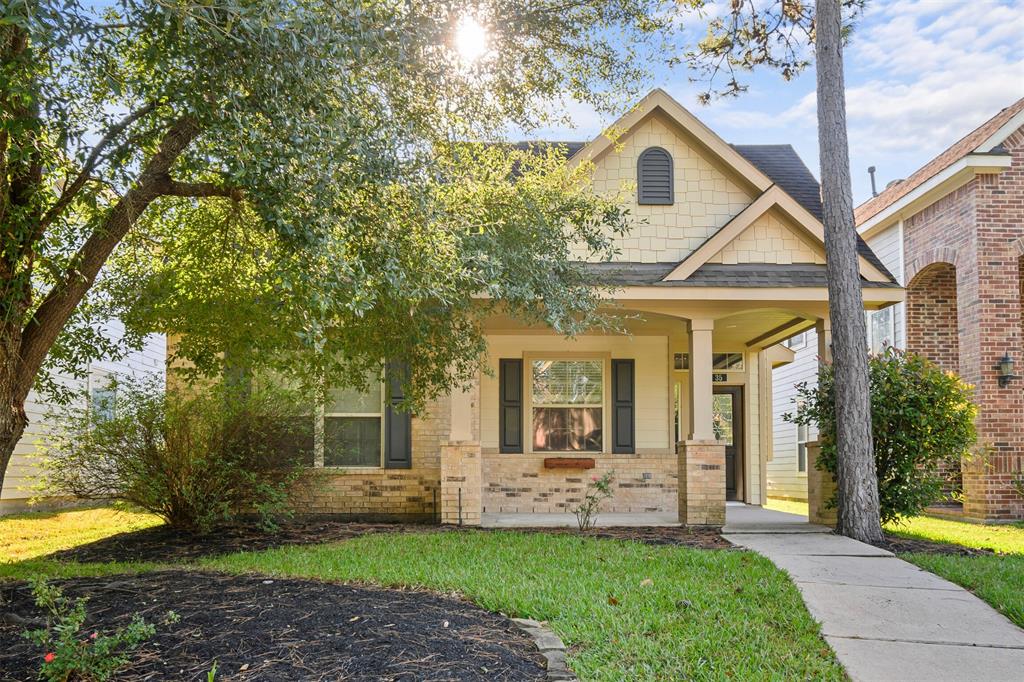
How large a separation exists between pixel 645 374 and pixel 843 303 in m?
4.61

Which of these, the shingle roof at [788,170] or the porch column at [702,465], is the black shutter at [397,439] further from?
the shingle roof at [788,170]

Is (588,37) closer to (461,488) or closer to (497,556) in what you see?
(497,556)

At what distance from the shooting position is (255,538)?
9805mm

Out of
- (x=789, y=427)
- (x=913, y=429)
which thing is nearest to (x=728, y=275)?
(x=913, y=429)

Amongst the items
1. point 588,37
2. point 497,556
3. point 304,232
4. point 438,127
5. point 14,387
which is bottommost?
point 497,556

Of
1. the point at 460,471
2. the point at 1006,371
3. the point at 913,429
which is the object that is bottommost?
the point at 460,471

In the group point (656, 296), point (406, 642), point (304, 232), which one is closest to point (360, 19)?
point (304, 232)

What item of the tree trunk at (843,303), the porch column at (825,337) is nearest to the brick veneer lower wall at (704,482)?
the tree trunk at (843,303)

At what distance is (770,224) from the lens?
11.6 metres

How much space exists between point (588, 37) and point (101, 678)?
6543 mm

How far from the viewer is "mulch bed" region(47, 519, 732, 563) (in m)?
8.73

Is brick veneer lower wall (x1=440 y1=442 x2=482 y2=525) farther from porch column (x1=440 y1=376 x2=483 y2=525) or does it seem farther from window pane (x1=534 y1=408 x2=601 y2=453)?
window pane (x1=534 y1=408 x2=601 y2=453)

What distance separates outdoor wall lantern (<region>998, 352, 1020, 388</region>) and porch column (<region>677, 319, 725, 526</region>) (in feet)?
17.2

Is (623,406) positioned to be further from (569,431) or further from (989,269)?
(989,269)
